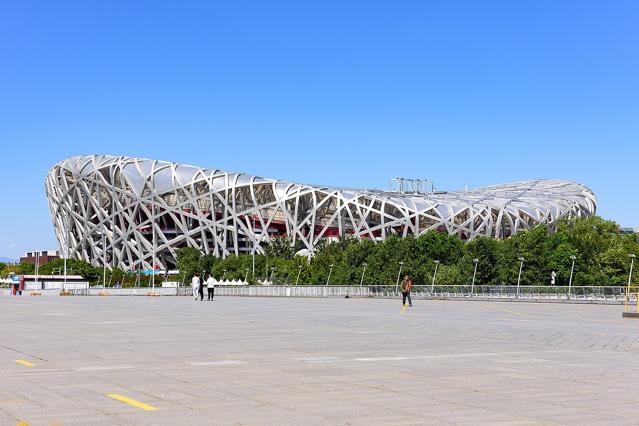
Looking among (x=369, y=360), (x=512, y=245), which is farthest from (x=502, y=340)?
(x=512, y=245)

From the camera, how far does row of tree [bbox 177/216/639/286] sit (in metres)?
82.5

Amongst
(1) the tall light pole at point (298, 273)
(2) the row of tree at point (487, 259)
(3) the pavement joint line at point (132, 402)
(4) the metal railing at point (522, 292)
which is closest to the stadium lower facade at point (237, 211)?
(1) the tall light pole at point (298, 273)

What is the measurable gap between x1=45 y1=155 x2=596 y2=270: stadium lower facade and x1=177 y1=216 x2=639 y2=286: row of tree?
26.1 m

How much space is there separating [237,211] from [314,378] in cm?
13101

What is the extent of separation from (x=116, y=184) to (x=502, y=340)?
13786 centimetres

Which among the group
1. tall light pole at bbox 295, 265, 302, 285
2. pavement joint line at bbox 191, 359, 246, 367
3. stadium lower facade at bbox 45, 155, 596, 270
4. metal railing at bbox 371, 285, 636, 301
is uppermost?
stadium lower facade at bbox 45, 155, 596, 270

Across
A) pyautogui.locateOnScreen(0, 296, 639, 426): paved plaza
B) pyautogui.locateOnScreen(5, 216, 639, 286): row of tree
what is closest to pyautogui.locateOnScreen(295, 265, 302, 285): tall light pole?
pyautogui.locateOnScreen(5, 216, 639, 286): row of tree

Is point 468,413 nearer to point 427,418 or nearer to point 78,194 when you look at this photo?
point 427,418

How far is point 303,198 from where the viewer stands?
140 meters

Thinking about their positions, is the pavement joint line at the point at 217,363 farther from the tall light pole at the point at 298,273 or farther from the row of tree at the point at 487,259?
the tall light pole at the point at 298,273

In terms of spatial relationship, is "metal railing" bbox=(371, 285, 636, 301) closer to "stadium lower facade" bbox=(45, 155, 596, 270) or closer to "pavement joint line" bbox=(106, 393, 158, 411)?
"pavement joint line" bbox=(106, 393, 158, 411)

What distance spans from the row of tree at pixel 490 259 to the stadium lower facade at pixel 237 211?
26.1 metres

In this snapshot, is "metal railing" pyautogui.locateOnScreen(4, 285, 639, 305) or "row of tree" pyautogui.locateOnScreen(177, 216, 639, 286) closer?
"metal railing" pyautogui.locateOnScreen(4, 285, 639, 305)

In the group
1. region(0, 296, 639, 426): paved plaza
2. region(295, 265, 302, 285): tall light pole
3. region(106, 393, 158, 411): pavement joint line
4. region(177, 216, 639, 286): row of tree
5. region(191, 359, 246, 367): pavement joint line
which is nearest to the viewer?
region(0, 296, 639, 426): paved plaza
